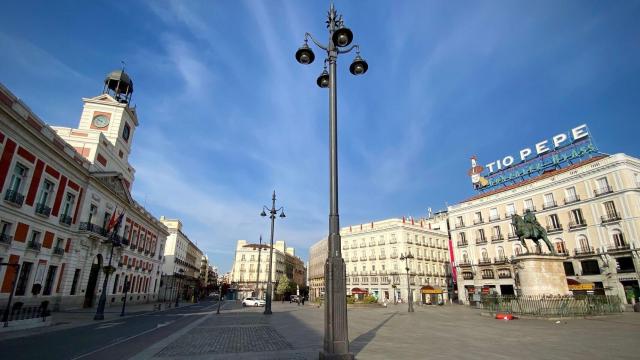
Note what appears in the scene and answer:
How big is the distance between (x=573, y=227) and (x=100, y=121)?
5976 cm

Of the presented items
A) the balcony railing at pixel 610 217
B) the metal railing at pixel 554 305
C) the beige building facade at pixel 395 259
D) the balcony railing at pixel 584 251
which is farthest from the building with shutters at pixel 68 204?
the balcony railing at pixel 610 217

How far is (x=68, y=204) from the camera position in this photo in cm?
2631

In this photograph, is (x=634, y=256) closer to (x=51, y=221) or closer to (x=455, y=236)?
(x=455, y=236)

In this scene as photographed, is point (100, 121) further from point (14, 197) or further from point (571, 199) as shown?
point (571, 199)

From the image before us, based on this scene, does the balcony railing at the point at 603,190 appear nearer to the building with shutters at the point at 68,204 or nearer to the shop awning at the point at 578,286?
the shop awning at the point at 578,286

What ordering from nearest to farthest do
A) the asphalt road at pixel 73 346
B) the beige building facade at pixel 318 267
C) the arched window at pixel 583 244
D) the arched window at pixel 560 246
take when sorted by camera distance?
the asphalt road at pixel 73 346, the arched window at pixel 583 244, the arched window at pixel 560 246, the beige building facade at pixel 318 267

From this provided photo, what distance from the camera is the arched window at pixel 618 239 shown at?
34.5 meters

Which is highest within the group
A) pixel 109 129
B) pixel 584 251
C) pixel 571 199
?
pixel 109 129

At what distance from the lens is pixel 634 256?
1300 inches

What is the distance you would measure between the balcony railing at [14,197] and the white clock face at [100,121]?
21.3 meters

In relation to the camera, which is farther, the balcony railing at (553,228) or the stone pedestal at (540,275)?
the balcony railing at (553,228)

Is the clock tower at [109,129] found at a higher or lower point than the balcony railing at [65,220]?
higher

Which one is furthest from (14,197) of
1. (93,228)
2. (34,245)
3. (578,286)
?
(578,286)

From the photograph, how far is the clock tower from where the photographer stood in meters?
33.1
